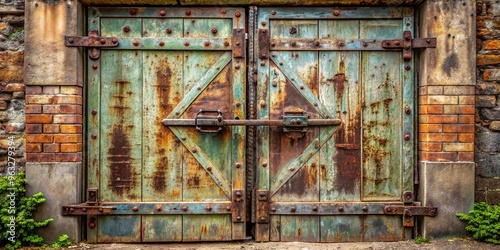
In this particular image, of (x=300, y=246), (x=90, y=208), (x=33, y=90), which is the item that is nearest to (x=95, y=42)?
(x=33, y=90)

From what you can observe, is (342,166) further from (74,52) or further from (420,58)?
(74,52)

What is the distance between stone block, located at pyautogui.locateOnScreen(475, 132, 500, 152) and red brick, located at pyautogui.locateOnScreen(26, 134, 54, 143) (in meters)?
3.46

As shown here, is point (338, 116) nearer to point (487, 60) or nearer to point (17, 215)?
point (487, 60)

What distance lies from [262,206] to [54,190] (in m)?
1.66

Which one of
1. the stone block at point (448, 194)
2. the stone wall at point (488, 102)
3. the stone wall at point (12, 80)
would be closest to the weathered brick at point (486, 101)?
the stone wall at point (488, 102)

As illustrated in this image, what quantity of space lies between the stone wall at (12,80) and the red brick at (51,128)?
22 centimetres

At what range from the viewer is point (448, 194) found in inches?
126

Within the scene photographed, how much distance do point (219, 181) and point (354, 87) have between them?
54.1 inches

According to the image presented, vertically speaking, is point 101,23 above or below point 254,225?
above

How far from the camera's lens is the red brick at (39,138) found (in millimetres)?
3146

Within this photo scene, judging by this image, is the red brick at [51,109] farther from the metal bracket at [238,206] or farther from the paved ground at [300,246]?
the metal bracket at [238,206]

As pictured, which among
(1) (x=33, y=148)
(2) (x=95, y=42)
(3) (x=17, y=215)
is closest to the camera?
(3) (x=17, y=215)

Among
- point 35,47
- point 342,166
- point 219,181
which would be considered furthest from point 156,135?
point 342,166

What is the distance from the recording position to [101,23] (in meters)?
3.32
